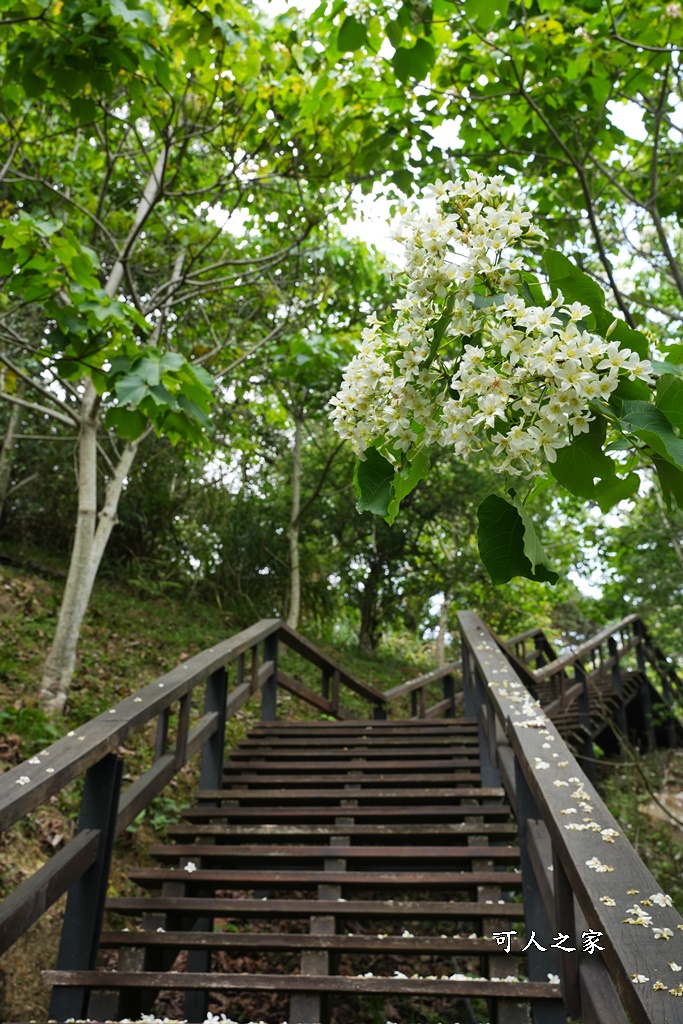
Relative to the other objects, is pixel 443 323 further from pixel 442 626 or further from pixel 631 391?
pixel 442 626

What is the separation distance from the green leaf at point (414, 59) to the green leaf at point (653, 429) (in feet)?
6.64

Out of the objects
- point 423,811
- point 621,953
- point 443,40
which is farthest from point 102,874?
point 443,40

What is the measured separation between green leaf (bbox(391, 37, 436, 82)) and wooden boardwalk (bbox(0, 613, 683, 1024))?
2.19 metres

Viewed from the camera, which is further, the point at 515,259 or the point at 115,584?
the point at 115,584

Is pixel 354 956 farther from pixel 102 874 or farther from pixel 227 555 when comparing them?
pixel 227 555

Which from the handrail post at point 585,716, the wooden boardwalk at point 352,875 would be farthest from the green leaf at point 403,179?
the handrail post at point 585,716

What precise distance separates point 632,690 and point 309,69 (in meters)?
8.12

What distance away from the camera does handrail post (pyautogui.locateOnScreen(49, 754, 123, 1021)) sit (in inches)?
82.8

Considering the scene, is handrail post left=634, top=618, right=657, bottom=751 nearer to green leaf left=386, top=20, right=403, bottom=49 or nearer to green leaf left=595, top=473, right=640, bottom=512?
green leaf left=386, top=20, right=403, bottom=49

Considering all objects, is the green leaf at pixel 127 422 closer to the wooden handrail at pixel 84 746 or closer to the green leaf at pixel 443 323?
the wooden handrail at pixel 84 746

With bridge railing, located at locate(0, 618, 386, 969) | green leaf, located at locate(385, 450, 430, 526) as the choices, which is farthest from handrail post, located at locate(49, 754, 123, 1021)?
green leaf, located at locate(385, 450, 430, 526)

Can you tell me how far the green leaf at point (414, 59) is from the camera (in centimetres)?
242

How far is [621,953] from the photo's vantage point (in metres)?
1.15

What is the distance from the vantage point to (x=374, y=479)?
112cm
